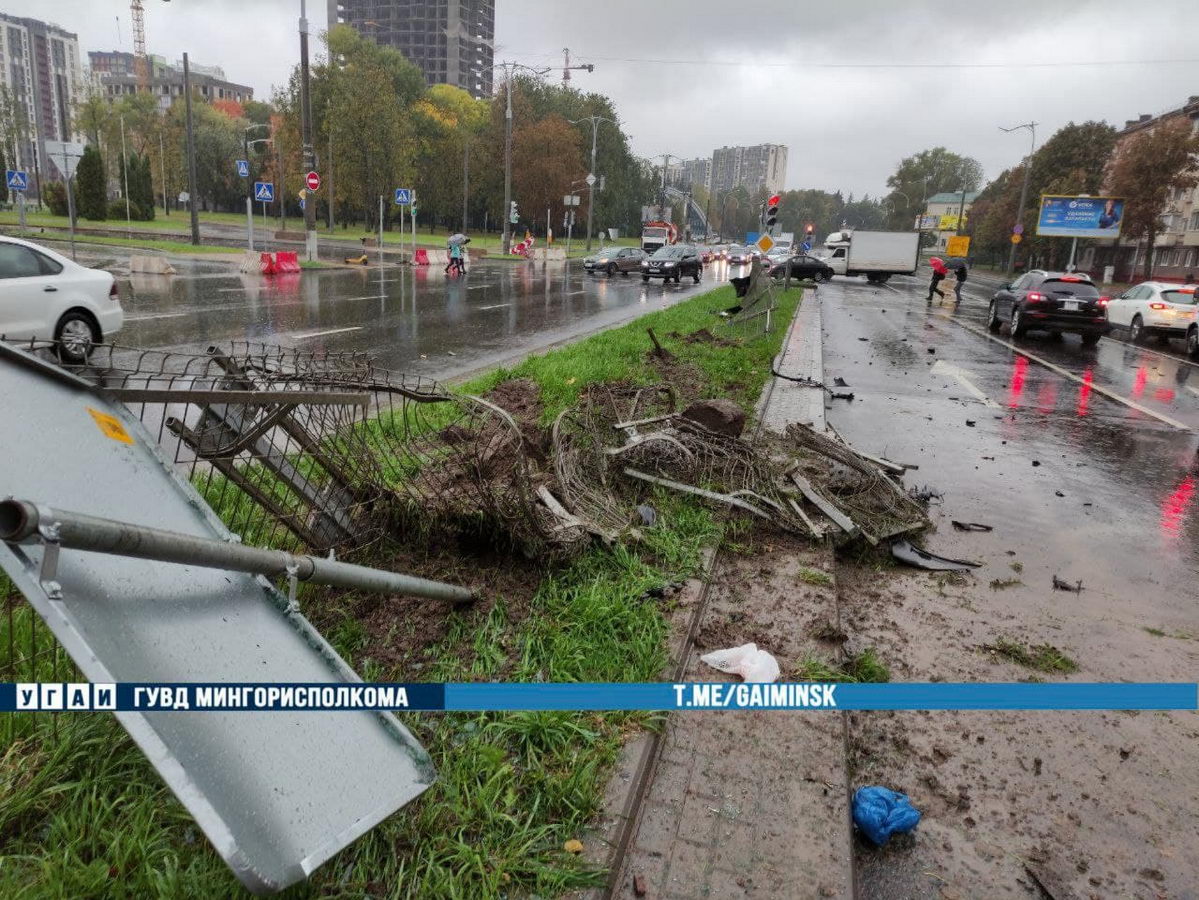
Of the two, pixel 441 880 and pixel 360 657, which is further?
pixel 360 657

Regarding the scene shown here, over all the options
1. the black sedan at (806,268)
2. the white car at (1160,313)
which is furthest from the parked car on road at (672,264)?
the white car at (1160,313)

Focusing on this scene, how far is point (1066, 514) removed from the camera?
21.0 ft

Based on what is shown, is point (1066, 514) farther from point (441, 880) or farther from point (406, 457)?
point (441, 880)

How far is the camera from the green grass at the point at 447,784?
6.91ft

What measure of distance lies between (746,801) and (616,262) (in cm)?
3846

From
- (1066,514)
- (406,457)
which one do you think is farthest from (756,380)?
(406,457)

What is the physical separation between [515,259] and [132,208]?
3350 centimetres

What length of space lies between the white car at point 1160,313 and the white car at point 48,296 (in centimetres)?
2179

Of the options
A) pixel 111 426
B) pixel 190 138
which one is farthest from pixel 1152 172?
pixel 111 426

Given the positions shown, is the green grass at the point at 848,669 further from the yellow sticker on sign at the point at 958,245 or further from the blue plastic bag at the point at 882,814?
the yellow sticker on sign at the point at 958,245

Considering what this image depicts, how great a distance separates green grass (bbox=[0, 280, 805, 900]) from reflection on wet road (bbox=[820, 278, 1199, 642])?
2427 millimetres

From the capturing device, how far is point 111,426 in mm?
2586

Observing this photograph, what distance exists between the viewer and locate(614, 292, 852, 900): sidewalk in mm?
2311

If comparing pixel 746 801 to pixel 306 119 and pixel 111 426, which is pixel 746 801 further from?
pixel 306 119
